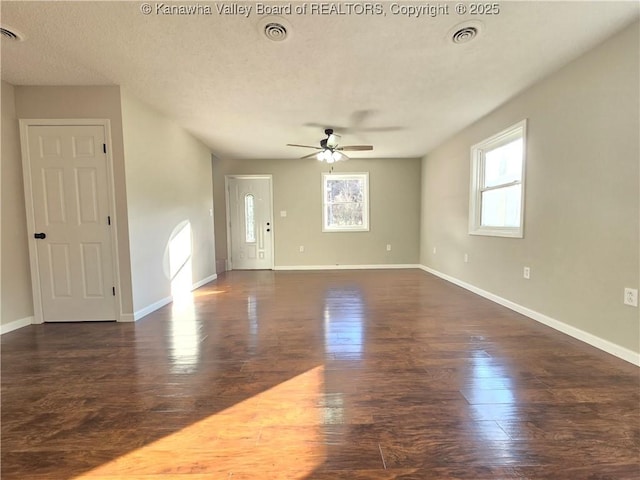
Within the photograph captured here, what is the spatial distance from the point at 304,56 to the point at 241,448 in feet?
8.72

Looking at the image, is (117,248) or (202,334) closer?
(202,334)

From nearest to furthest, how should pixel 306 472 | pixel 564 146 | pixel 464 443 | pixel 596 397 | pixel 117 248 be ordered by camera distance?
pixel 306 472
pixel 464 443
pixel 596 397
pixel 564 146
pixel 117 248

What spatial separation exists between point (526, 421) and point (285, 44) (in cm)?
283

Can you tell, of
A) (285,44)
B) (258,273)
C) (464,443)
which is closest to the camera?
(464,443)

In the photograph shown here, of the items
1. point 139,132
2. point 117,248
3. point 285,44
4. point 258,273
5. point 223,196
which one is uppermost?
point 285,44

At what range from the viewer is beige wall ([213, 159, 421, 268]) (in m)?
6.04

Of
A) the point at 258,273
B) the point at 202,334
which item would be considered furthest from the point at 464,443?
the point at 258,273

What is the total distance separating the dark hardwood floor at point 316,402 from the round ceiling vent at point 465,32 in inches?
93.3

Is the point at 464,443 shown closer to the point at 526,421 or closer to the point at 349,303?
the point at 526,421

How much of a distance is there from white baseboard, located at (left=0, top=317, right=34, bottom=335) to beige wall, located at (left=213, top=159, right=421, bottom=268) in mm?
3442

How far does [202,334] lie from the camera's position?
253cm

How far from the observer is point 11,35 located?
2.00 metres

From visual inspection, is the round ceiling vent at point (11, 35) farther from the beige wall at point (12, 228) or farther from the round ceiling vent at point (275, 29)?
the round ceiling vent at point (275, 29)

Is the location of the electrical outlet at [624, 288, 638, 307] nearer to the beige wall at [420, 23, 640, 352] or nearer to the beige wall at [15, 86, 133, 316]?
the beige wall at [420, 23, 640, 352]
